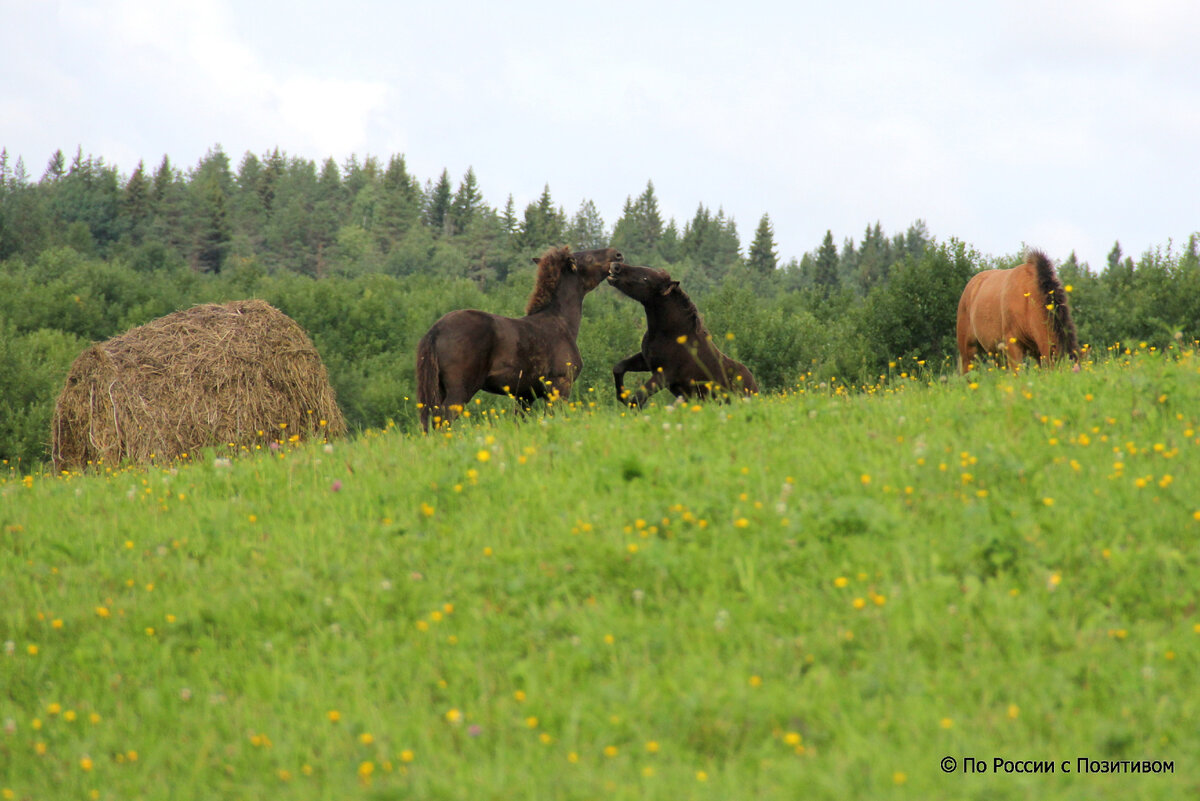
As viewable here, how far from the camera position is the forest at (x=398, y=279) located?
36.3 metres

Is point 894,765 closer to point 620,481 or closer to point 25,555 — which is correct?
point 620,481

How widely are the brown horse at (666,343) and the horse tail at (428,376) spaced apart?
88.6 inches

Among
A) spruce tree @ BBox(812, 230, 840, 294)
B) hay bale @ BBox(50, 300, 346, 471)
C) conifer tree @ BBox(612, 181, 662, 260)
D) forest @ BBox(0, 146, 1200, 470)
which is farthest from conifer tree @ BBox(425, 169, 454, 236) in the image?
hay bale @ BBox(50, 300, 346, 471)

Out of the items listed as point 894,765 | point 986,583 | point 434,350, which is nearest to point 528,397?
point 434,350

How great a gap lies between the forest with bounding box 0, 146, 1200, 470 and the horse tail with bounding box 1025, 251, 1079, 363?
933 millimetres

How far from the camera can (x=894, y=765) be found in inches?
146

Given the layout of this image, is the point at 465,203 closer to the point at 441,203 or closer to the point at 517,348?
the point at 441,203

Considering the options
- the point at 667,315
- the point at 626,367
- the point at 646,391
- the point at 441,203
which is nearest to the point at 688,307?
the point at 667,315

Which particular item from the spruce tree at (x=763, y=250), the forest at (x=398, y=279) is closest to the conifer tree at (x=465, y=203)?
the forest at (x=398, y=279)

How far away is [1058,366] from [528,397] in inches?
249

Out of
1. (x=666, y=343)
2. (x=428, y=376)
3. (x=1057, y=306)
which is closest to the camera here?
(x=428, y=376)

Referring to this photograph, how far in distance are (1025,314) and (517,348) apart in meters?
7.03

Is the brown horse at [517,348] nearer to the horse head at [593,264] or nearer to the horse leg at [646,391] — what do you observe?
the horse head at [593,264]

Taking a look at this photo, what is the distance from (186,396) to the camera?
50.8ft
